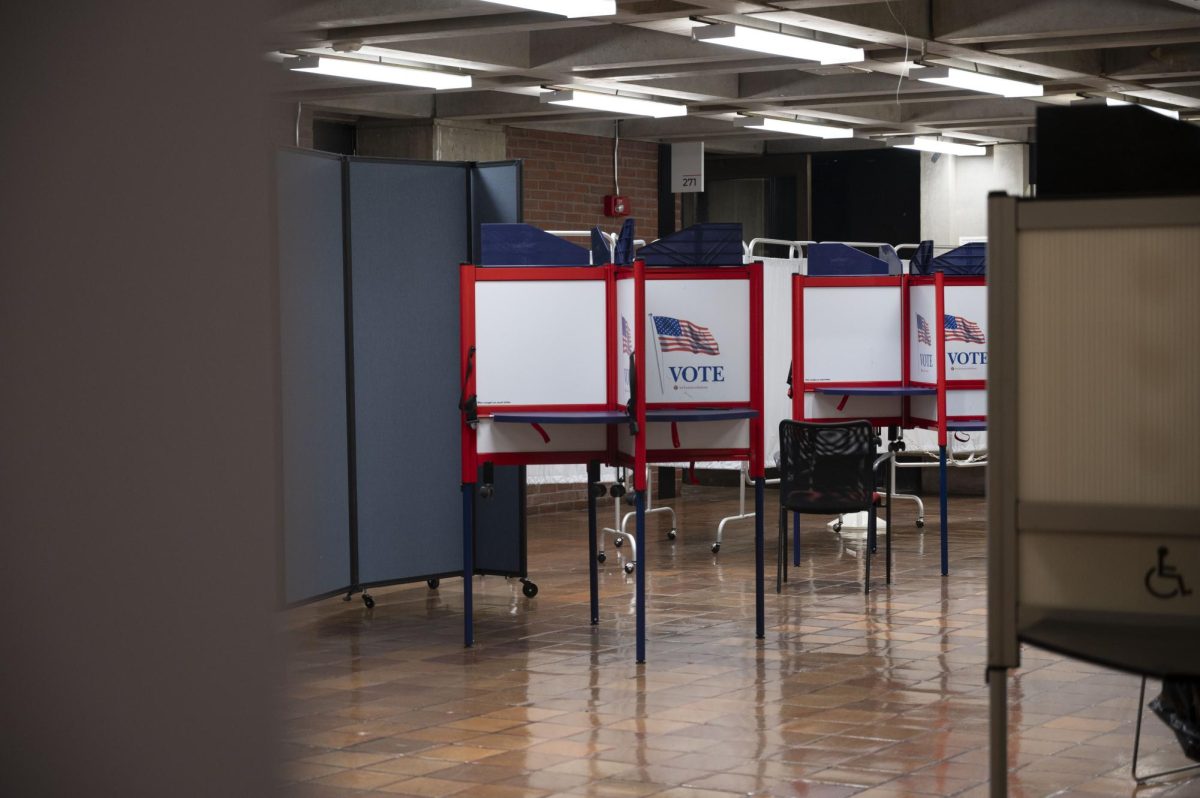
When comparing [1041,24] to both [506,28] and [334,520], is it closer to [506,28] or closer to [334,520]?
[506,28]

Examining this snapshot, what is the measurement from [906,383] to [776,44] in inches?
84.0

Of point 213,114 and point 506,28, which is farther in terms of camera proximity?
point 506,28

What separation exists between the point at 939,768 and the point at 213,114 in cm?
389

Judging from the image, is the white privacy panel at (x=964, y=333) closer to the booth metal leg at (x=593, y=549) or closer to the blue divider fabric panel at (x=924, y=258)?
the blue divider fabric panel at (x=924, y=258)

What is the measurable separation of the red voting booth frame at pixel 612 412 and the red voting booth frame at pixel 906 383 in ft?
6.70

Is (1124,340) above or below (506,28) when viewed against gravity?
below

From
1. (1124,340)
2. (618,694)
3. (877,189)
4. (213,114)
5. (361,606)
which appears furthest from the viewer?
(877,189)

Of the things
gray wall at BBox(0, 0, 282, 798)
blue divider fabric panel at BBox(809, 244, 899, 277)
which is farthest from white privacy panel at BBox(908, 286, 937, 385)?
gray wall at BBox(0, 0, 282, 798)

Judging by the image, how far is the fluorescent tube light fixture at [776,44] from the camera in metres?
7.67

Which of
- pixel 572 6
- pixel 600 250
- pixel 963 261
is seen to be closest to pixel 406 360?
pixel 600 250

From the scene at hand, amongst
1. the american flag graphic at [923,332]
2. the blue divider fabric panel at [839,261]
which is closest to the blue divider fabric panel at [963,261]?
the american flag graphic at [923,332]

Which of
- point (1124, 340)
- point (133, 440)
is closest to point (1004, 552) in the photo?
point (1124, 340)

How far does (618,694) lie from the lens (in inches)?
210

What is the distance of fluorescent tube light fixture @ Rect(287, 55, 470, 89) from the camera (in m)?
8.34
